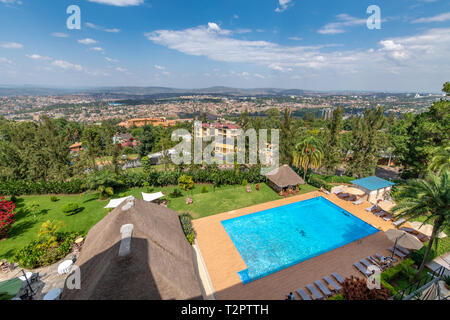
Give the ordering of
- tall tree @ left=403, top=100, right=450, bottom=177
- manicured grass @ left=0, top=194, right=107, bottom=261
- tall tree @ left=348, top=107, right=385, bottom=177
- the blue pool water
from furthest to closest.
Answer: tall tree @ left=348, top=107, right=385, bottom=177 < tall tree @ left=403, top=100, right=450, bottom=177 < manicured grass @ left=0, top=194, right=107, bottom=261 < the blue pool water

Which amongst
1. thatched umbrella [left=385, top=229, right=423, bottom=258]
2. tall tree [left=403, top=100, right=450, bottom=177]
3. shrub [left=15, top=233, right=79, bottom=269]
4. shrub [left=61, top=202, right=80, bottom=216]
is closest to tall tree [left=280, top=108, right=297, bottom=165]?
tall tree [left=403, top=100, right=450, bottom=177]

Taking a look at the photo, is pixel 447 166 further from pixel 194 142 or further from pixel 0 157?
pixel 0 157

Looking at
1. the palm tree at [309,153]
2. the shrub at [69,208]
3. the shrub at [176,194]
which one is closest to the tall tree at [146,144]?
the shrub at [176,194]

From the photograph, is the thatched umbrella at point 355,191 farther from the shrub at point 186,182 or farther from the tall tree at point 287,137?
the shrub at point 186,182

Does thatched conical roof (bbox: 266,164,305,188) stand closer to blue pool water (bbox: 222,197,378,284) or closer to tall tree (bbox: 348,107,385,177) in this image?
blue pool water (bbox: 222,197,378,284)

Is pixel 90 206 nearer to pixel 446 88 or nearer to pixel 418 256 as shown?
pixel 418 256

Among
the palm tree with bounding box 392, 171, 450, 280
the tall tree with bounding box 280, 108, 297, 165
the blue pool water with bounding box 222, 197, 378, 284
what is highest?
the tall tree with bounding box 280, 108, 297, 165
